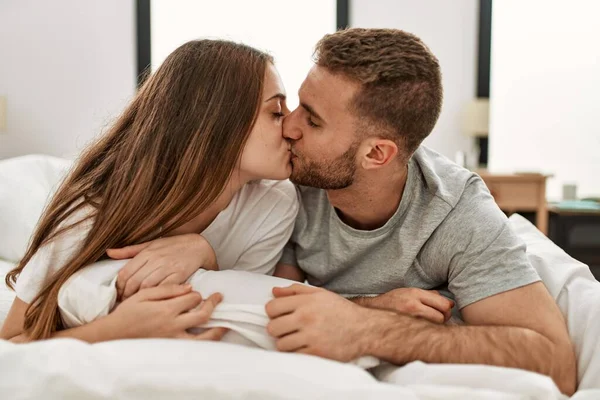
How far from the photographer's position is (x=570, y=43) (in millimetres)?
4371

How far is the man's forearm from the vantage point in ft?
3.73

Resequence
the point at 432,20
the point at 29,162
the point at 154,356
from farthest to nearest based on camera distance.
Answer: the point at 432,20, the point at 29,162, the point at 154,356

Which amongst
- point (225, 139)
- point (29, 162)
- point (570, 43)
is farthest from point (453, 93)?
point (225, 139)

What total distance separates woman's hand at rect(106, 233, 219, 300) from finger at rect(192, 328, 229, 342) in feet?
0.45

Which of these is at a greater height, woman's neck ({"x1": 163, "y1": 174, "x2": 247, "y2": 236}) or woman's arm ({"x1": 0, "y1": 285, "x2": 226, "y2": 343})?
woman's neck ({"x1": 163, "y1": 174, "x2": 247, "y2": 236})

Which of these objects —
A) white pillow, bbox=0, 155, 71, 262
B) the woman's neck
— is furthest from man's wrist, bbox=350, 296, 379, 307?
white pillow, bbox=0, 155, 71, 262

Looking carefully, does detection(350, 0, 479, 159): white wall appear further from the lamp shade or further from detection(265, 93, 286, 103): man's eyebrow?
detection(265, 93, 286, 103): man's eyebrow

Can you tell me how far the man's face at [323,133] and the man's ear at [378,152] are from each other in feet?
0.09

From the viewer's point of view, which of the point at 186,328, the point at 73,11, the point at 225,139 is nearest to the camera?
the point at 186,328

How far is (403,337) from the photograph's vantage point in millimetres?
1152

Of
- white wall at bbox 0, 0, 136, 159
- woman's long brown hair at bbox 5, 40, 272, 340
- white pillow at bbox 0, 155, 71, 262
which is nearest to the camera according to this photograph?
woman's long brown hair at bbox 5, 40, 272, 340

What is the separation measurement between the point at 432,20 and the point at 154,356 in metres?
3.86

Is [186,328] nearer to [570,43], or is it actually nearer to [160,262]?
[160,262]

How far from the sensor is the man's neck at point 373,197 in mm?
1501
